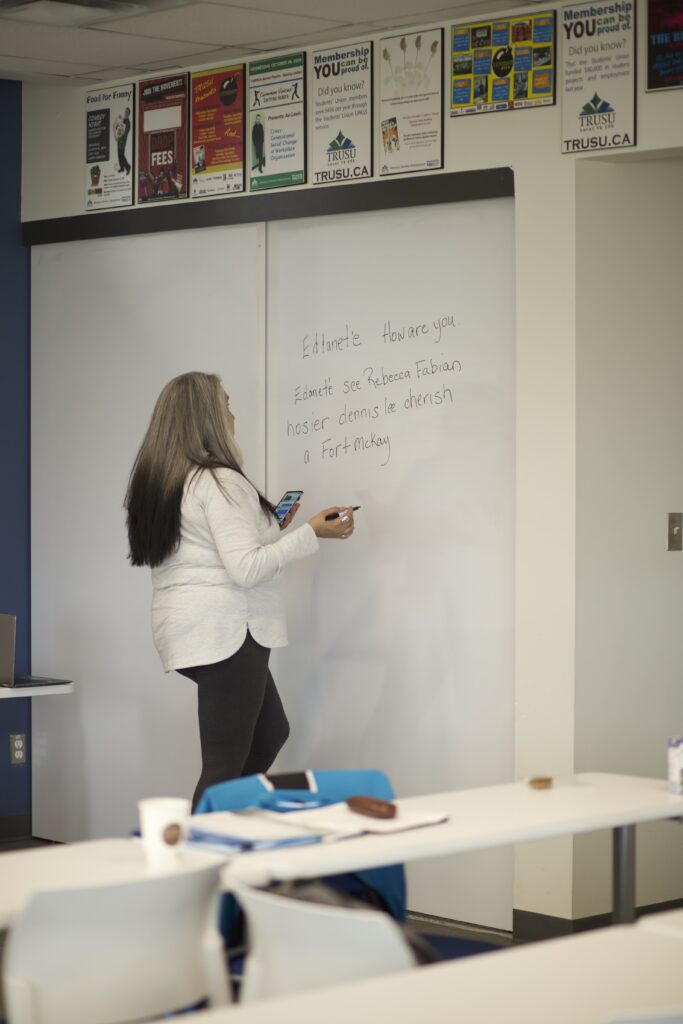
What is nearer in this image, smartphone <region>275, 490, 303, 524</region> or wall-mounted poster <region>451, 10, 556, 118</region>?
wall-mounted poster <region>451, 10, 556, 118</region>

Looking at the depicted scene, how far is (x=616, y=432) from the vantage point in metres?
4.39

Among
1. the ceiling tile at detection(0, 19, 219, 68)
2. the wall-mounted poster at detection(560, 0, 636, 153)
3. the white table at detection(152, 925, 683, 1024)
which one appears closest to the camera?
the white table at detection(152, 925, 683, 1024)

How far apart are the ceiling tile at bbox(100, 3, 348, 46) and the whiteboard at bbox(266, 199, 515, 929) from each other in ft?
2.12

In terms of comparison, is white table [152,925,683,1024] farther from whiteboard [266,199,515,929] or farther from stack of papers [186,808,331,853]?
whiteboard [266,199,515,929]

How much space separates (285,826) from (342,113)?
2.88 m

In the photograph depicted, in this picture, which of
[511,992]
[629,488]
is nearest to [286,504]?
[629,488]

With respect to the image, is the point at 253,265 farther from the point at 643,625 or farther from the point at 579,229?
the point at 643,625

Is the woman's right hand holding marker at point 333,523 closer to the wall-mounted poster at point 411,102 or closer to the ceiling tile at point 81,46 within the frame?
the wall-mounted poster at point 411,102

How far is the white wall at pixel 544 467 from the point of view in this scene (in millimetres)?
A: 4277

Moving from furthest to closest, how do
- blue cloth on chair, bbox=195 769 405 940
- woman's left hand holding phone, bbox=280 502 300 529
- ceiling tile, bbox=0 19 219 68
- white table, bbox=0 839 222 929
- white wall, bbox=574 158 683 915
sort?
ceiling tile, bbox=0 19 219 68
woman's left hand holding phone, bbox=280 502 300 529
white wall, bbox=574 158 683 915
blue cloth on chair, bbox=195 769 405 940
white table, bbox=0 839 222 929

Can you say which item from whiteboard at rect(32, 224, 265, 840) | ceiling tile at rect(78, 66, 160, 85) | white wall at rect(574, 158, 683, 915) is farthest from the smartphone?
ceiling tile at rect(78, 66, 160, 85)

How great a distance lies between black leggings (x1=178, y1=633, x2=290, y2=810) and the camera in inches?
162

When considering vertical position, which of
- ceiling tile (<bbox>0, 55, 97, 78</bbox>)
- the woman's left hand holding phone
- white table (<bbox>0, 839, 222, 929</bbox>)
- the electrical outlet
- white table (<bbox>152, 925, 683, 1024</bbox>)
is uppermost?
ceiling tile (<bbox>0, 55, 97, 78</bbox>)

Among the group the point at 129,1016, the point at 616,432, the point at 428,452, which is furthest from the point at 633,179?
the point at 129,1016
